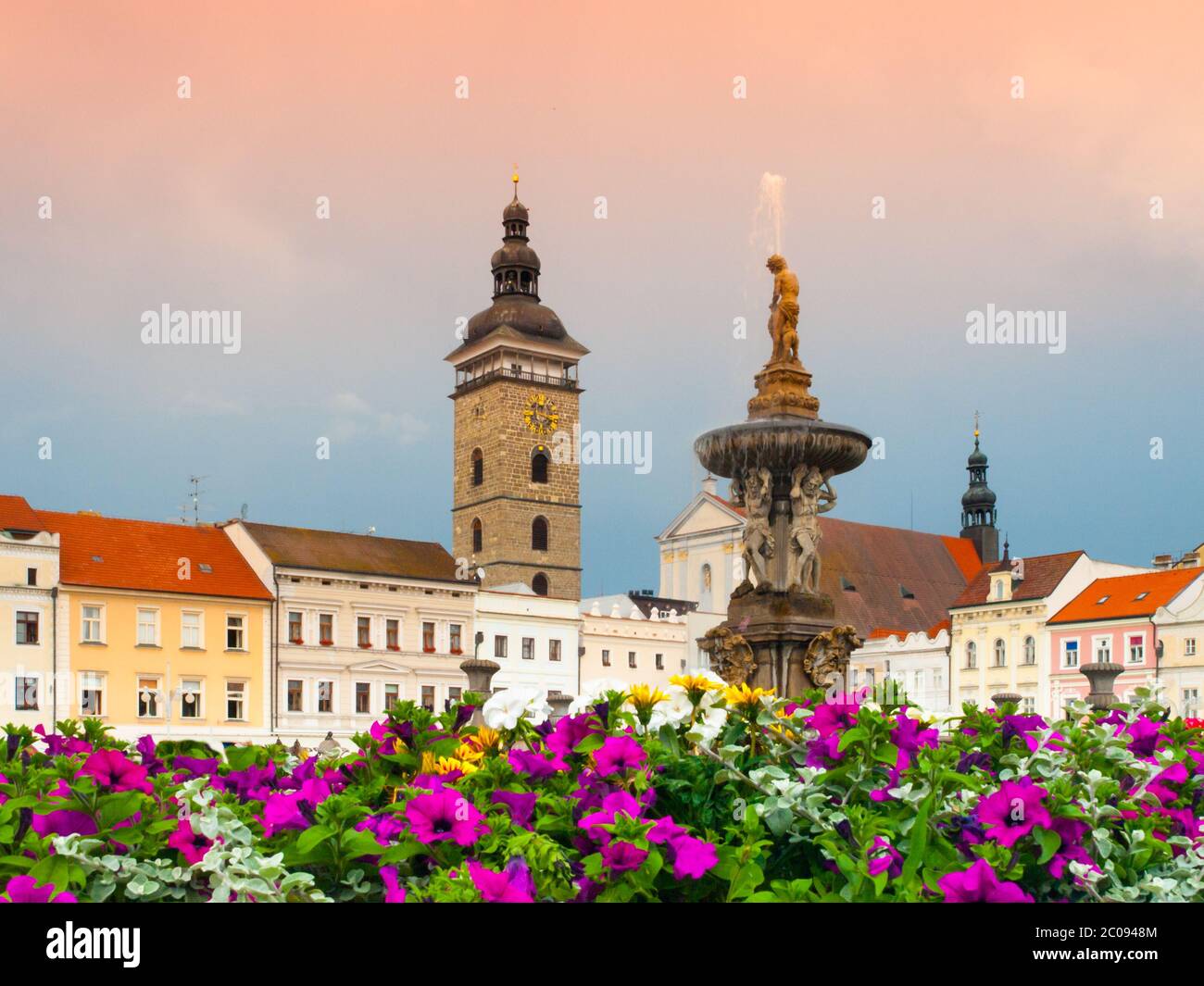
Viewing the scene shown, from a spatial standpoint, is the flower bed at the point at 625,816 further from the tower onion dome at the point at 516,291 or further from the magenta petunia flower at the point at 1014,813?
the tower onion dome at the point at 516,291

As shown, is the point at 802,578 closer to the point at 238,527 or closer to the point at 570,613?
the point at 238,527

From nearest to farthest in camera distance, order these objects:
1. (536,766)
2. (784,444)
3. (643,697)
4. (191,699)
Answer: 1. (536,766)
2. (643,697)
3. (784,444)
4. (191,699)

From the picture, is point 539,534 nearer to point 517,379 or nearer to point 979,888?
point 517,379

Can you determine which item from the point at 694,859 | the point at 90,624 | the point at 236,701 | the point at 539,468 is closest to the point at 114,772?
the point at 694,859

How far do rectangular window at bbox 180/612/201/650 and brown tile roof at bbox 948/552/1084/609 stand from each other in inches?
1171

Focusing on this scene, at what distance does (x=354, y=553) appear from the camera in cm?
5212

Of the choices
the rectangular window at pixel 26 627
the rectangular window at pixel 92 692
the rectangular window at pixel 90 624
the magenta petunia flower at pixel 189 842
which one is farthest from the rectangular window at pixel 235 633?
the magenta petunia flower at pixel 189 842

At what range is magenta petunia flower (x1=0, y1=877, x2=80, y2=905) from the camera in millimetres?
2805

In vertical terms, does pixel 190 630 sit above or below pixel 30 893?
above

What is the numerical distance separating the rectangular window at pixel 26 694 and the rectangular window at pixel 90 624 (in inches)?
80.6

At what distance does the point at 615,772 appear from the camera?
387 centimetres

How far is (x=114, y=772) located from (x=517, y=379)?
242 feet
